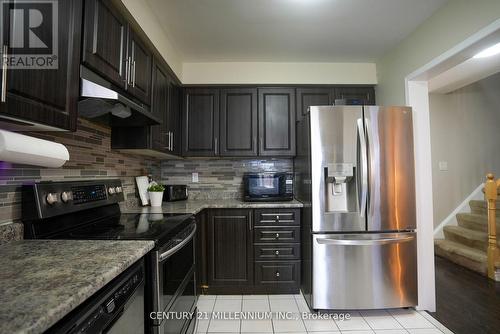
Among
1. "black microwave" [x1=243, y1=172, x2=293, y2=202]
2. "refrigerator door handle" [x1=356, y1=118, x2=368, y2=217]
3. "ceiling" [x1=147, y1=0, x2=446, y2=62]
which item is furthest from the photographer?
"black microwave" [x1=243, y1=172, x2=293, y2=202]

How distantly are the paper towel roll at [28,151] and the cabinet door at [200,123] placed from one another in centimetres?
153

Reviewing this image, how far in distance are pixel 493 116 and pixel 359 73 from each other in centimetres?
274

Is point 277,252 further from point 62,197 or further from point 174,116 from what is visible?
point 62,197

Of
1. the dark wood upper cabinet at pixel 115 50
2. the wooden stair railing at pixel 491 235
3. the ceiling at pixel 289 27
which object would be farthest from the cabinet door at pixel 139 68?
the wooden stair railing at pixel 491 235

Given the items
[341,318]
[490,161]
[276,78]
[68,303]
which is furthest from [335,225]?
[490,161]

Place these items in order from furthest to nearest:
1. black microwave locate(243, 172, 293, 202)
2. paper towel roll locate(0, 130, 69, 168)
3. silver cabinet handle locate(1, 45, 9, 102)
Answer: black microwave locate(243, 172, 293, 202) → paper towel roll locate(0, 130, 69, 168) → silver cabinet handle locate(1, 45, 9, 102)

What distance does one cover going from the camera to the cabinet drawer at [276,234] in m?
2.35

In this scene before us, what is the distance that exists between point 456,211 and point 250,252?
11.1ft

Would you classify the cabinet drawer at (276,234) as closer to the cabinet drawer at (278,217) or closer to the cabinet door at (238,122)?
the cabinet drawer at (278,217)

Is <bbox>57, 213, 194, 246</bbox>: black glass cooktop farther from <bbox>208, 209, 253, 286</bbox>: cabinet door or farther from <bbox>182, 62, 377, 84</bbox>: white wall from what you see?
<bbox>182, 62, 377, 84</bbox>: white wall

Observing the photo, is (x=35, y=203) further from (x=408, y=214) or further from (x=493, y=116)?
(x=493, y=116)

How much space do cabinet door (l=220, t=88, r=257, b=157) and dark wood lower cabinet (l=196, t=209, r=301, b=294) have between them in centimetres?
68

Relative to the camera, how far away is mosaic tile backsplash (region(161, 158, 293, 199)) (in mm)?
2910

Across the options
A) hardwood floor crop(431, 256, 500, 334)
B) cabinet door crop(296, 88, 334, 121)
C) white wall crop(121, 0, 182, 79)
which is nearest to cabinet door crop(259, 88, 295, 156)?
cabinet door crop(296, 88, 334, 121)
